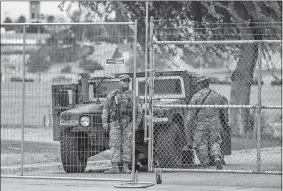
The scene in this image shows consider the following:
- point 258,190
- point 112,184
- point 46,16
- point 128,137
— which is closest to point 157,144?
point 128,137

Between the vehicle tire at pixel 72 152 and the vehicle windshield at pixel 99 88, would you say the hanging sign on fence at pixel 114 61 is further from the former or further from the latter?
the vehicle windshield at pixel 99 88

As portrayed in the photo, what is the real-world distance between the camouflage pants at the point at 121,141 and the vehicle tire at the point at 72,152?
30.5 inches

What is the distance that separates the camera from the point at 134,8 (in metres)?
24.3

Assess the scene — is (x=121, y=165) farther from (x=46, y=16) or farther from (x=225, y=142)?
(x=46, y=16)

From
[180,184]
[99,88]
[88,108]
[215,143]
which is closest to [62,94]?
[88,108]

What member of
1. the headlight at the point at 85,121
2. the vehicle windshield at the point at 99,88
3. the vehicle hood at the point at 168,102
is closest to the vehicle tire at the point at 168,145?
the vehicle hood at the point at 168,102

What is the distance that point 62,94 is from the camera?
15.9 meters

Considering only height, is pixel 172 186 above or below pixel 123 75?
below

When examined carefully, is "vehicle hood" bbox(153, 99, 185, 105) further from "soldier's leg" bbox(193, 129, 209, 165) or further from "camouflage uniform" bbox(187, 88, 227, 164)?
"soldier's leg" bbox(193, 129, 209, 165)

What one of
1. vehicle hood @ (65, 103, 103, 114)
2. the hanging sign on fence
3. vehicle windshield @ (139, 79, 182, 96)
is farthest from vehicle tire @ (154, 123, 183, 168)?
the hanging sign on fence

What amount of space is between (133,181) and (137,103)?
1.88 meters

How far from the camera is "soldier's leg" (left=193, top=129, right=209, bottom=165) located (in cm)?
1517

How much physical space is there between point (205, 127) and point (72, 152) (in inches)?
92.9

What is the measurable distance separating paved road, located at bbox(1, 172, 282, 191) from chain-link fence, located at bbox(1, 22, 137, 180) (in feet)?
2.02
